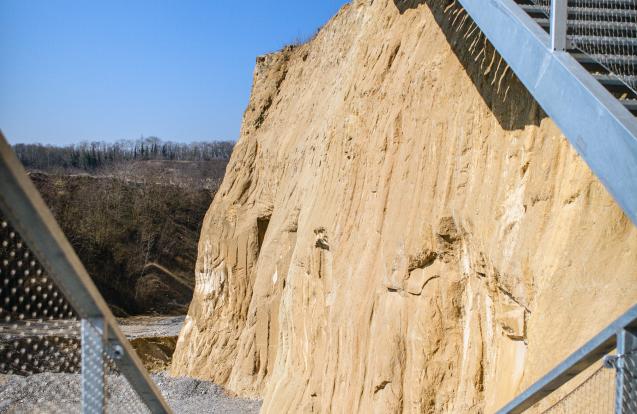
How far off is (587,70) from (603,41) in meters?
0.30

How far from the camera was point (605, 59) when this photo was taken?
5.01 meters

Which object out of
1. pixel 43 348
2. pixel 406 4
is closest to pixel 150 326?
pixel 406 4

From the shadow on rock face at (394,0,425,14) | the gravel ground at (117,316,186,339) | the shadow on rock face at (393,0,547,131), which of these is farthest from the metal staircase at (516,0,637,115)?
the gravel ground at (117,316,186,339)

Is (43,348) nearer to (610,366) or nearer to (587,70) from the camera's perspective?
(610,366)

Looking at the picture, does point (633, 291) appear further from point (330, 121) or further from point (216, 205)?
point (216, 205)

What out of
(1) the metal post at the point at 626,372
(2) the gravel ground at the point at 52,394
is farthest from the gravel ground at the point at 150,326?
(1) the metal post at the point at 626,372

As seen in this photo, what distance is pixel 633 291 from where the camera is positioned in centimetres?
460

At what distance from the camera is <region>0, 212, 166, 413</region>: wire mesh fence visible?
215cm

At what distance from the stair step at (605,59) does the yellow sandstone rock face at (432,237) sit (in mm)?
854

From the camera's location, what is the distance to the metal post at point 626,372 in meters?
3.07

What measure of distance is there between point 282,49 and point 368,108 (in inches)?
516

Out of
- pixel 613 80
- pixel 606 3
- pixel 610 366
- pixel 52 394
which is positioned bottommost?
pixel 52 394

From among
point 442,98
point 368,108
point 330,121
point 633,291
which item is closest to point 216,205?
point 330,121

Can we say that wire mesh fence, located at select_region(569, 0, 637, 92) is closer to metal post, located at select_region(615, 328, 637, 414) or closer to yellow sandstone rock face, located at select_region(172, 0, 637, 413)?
yellow sandstone rock face, located at select_region(172, 0, 637, 413)
